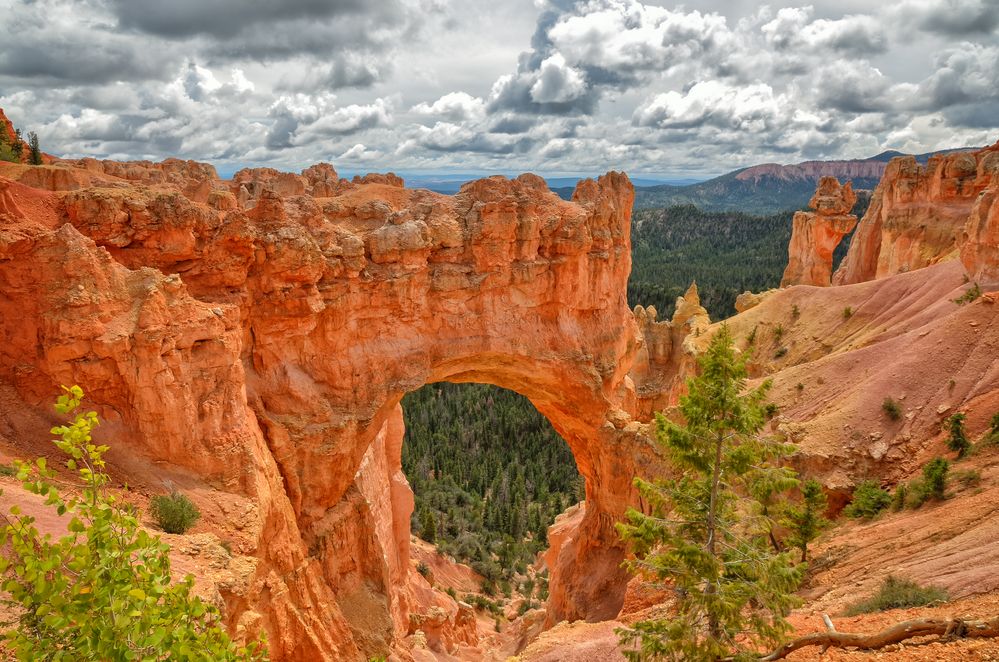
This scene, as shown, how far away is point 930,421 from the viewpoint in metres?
21.8

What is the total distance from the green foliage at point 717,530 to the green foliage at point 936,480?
923 centimetres

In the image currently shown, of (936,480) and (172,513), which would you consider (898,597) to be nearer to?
(936,480)

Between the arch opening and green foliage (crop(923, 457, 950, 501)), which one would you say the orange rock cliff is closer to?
green foliage (crop(923, 457, 950, 501))

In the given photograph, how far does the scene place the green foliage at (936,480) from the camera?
55.0 feet

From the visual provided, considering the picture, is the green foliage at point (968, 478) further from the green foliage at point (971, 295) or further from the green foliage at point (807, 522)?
the green foliage at point (971, 295)

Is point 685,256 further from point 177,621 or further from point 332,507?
point 177,621

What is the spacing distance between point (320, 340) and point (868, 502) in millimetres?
17980

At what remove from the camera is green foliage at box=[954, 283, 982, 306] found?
27672 millimetres

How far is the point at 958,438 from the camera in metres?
19.0

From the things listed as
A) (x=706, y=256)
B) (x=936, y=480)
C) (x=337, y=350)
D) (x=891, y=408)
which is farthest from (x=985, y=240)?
(x=706, y=256)

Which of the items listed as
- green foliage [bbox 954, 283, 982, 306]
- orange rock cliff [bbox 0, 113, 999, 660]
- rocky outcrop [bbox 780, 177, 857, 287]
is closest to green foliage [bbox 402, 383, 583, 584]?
orange rock cliff [bbox 0, 113, 999, 660]

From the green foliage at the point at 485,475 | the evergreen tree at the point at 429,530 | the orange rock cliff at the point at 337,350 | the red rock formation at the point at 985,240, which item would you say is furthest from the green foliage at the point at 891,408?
the evergreen tree at the point at 429,530

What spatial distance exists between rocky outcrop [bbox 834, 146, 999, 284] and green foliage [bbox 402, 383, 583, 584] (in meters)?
34.5

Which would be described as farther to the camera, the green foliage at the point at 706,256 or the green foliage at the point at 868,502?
the green foliage at the point at 706,256
